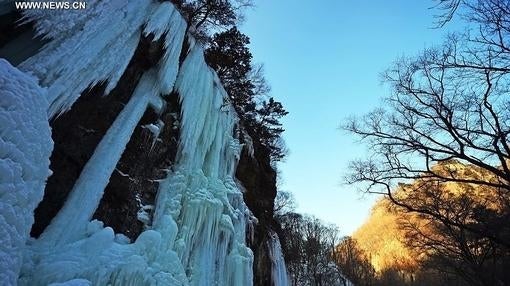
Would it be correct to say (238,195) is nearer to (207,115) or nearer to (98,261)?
(207,115)

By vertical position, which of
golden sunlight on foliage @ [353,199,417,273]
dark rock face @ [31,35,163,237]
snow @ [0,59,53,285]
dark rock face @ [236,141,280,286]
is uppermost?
golden sunlight on foliage @ [353,199,417,273]

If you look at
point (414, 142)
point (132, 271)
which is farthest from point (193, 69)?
point (414, 142)

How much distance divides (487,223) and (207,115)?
1237cm

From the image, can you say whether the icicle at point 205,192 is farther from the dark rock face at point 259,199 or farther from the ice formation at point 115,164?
the dark rock face at point 259,199

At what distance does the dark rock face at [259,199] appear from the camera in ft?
30.9

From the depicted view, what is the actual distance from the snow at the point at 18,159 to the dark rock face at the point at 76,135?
1218mm

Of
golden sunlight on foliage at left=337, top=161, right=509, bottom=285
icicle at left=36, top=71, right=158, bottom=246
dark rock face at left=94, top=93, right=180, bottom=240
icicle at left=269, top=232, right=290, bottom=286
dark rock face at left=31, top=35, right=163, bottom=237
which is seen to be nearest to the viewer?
icicle at left=36, top=71, right=158, bottom=246

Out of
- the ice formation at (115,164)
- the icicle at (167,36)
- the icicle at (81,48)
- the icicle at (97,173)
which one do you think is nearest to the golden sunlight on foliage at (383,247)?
the ice formation at (115,164)

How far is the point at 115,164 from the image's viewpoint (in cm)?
515

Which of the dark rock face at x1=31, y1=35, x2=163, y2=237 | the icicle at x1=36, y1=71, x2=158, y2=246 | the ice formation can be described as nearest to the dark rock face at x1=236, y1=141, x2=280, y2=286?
the ice formation

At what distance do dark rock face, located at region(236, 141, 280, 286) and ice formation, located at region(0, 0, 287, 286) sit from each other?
109 centimetres

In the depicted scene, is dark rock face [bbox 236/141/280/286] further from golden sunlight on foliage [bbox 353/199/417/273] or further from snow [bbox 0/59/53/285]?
golden sunlight on foliage [bbox 353/199/417/273]

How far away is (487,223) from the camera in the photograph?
14.8 m

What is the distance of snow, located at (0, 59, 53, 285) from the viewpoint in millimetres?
2672
